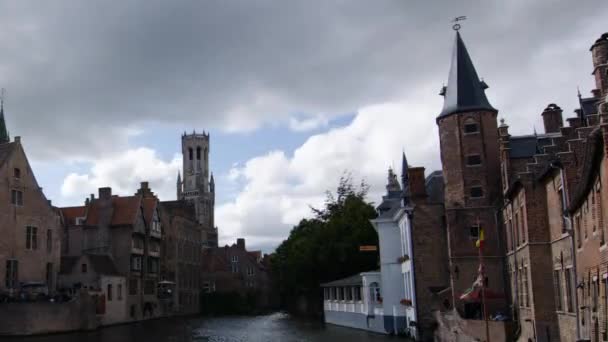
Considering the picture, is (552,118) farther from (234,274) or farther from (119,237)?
(234,274)

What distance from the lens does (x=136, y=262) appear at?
62406 millimetres

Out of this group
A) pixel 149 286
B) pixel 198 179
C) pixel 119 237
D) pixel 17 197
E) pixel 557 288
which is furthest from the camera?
pixel 198 179

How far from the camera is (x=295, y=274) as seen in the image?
64438 mm

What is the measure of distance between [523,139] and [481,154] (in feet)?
11.4

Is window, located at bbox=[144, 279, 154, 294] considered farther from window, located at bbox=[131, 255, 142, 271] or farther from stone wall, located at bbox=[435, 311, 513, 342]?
stone wall, located at bbox=[435, 311, 513, 342]

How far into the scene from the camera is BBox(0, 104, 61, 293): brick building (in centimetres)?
4812

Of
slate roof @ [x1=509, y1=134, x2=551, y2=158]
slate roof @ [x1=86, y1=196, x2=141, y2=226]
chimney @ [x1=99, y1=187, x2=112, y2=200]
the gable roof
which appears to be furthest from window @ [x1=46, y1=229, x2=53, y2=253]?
slate roof @ [x1=509, y1=134, x2=551, y2=158]

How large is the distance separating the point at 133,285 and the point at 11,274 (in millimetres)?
14494

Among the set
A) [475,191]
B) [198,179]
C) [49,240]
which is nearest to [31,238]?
[49,240]

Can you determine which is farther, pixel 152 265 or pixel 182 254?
pixel 182 254

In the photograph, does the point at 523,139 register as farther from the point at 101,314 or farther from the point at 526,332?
the point at 101,314

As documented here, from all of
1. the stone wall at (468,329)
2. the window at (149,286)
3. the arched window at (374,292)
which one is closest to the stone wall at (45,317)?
the window at (149,286)

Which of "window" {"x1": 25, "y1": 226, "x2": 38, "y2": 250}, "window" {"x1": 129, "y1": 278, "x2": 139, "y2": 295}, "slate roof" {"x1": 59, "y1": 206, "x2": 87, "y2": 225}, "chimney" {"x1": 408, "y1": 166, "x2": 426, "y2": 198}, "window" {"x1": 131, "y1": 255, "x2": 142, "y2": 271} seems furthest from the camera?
"slate roof" {"x1": 59, "y1": 206, "x2": 87, "y2": 225}

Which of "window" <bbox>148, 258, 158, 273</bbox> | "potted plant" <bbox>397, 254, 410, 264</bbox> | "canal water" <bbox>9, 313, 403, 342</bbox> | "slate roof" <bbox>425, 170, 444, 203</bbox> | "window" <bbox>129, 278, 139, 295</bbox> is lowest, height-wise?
"canal water" <bbox>9, 313, 403, 342</bbox>
